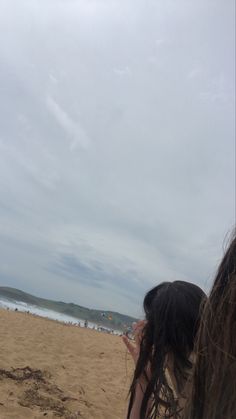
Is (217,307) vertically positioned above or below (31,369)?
above

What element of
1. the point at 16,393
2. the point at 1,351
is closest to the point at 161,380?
the point at 16,393

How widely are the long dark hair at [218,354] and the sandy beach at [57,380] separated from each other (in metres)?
2.35

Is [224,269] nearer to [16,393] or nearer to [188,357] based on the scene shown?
[188,357]

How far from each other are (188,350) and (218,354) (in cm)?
85

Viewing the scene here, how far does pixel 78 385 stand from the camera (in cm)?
703

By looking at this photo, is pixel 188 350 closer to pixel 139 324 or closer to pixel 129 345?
pixel 139 324

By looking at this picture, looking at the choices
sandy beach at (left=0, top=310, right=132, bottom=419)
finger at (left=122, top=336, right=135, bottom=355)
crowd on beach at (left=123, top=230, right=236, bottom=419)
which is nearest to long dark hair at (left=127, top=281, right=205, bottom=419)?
crowd on beach at (left=123, top=230, right=236, bottom=419)

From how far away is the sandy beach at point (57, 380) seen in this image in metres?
5.25

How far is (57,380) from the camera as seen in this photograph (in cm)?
703

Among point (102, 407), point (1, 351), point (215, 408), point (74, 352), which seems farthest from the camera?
point (74, 352)

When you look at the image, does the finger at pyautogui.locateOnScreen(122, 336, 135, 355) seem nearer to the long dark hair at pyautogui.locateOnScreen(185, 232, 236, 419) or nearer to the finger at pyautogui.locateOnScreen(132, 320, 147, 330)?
the finger at pyautogui.locateOnScreen(132, 320, 147, 330)

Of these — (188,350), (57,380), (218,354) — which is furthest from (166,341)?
(57,380)

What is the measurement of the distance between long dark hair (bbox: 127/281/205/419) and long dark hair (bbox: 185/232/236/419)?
2.09ft

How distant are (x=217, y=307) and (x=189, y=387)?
7.5 inches
